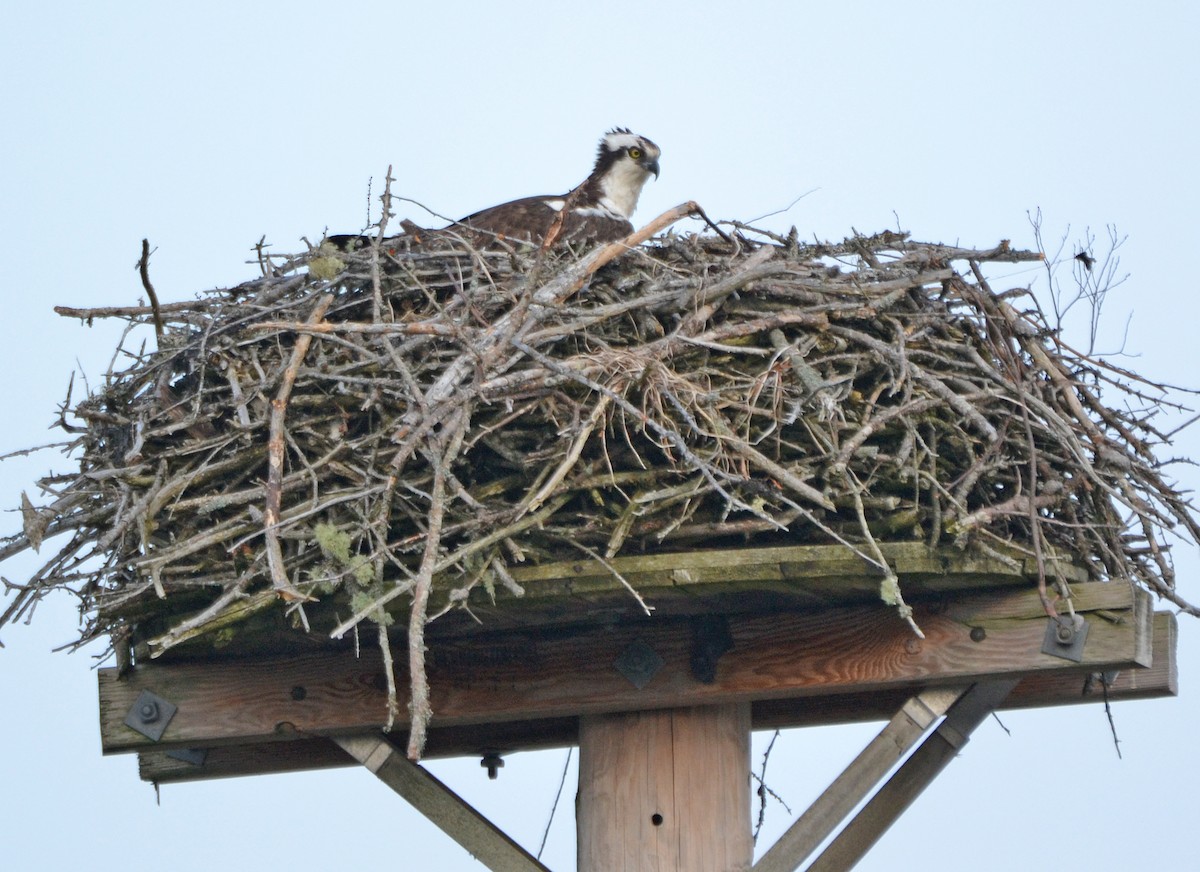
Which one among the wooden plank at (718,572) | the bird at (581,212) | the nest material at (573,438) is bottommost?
the wooden plank at (718,572)

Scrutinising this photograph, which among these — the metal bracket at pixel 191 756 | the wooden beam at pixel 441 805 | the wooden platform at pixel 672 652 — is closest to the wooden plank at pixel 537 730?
the metal bracket at pixel 191 756

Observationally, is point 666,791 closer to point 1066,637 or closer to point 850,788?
point 850,788

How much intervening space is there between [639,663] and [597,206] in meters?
3.91

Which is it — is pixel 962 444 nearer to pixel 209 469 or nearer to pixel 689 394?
pixel 689 394

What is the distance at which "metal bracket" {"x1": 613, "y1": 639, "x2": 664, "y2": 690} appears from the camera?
11.6ft

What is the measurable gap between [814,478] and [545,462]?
0.61 m

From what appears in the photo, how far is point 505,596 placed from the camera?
10.6ft

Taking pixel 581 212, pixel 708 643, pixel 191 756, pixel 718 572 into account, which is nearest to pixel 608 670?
pixel 708 643

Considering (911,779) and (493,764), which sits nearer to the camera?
(911,779)

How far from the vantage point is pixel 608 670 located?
3564mm

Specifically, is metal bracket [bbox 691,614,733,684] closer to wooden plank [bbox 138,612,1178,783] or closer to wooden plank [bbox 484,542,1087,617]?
wooden plank [bbox 484,542,1087,617]

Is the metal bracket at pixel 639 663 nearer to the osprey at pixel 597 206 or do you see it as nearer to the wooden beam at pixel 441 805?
the wooden beam at pixel 441 805

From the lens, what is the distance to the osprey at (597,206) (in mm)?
6023

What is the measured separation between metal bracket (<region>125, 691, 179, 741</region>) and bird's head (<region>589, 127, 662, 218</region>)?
4.67 meters
